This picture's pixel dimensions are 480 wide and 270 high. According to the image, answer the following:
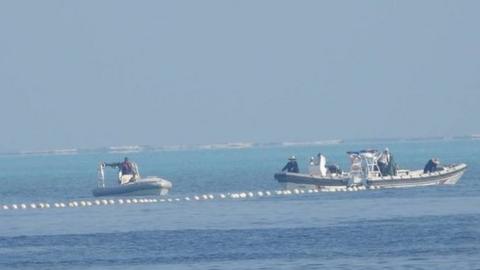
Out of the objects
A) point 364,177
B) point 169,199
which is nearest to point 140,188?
point 169,199

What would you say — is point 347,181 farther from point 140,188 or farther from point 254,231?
point 254,231

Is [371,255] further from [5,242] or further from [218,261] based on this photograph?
[5,242]

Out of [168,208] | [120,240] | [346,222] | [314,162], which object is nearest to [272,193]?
[314,162]

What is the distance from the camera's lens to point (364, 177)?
233 ft

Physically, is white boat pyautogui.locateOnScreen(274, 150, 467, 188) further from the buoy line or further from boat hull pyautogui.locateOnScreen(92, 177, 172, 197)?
boat hull pyautogui.locateOnScreen(92, 177, 172, 197)

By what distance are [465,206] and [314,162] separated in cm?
1432

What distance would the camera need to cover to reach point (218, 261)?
39969 millimetres

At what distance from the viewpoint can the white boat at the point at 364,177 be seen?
70125 millimetres

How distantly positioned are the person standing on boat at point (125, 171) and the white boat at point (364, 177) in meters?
6.24

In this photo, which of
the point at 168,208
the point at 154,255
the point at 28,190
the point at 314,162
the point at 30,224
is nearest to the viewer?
the point at 154,255

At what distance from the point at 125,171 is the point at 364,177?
10148mm

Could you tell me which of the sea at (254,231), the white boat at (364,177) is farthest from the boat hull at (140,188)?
the white boat at (364,177)

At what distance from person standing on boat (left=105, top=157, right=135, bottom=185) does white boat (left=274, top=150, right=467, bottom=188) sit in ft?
20.5

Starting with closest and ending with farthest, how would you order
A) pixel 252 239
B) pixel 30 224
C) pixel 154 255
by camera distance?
pixel 154 255, pixel 252 239, pixel 30 224
